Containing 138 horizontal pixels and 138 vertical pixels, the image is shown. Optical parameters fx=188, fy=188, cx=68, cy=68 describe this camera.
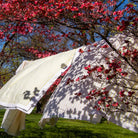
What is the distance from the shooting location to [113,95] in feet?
11.6

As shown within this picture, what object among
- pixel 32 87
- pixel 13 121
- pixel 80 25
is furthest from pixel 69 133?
pixel 80 25

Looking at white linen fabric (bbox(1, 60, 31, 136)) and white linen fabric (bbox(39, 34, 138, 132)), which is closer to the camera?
white linen fabric (bbox(39, 34, 138, 132))

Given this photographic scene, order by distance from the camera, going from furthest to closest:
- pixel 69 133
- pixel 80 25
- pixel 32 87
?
pixel 69 133
pixel 80 25
pixel 32 87

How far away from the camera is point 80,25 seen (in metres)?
4.31

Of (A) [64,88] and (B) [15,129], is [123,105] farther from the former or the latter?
(B) [15,129]

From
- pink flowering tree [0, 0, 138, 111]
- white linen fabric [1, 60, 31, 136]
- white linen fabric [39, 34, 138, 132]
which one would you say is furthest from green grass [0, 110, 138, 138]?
pink flowering tree [0, 0, 138, 111]

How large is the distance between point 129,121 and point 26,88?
7.26 ft

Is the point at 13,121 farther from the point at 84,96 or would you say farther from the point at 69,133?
the point at 69,133

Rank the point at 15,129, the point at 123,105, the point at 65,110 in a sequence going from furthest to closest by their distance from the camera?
the point at 15,129, the point at 65,110, the point at 123,105

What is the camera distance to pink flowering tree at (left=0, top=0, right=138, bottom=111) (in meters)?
3.23

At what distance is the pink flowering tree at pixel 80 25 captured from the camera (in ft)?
10.6

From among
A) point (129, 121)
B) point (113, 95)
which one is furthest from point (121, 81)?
point (129, 121)

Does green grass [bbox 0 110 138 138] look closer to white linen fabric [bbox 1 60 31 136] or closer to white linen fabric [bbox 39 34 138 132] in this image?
white linen fabric [bbox 1 60 31 136]

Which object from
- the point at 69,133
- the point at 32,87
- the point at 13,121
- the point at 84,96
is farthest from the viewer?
the point at 69,133
